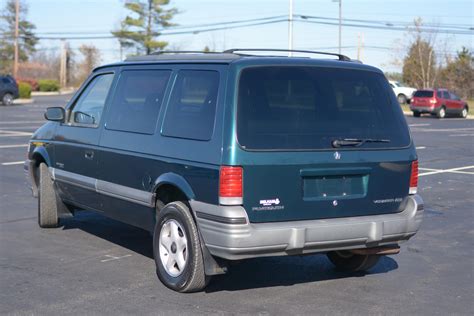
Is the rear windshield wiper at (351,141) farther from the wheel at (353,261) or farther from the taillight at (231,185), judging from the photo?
the wheel at (353,261)

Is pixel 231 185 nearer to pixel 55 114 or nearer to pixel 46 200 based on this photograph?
pixel 55 114

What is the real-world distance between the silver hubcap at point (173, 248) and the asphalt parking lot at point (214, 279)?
0.19 m

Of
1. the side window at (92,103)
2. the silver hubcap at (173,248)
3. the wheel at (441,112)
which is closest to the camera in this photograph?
the silver hubcap at (173,248)

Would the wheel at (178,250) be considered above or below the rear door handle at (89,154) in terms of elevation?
below

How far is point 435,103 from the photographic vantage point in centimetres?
4134

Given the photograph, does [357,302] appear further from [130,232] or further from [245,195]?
[130,232]

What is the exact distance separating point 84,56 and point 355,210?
84.4 m

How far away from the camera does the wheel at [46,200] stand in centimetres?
814

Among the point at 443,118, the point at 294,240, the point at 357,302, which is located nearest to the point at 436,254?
the point at 357,302

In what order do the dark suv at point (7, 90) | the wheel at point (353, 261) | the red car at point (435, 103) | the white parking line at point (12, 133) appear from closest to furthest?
1. the wheel at point (353, 261)
2. the white parking line at point (12, 133)
3. the red car at point (435, 103)
4. the dark suv at point (7, 90)

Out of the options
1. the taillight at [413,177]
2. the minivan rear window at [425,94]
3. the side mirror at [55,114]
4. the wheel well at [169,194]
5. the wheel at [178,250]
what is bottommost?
the wheel at [178,250]

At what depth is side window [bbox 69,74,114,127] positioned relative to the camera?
730 cm

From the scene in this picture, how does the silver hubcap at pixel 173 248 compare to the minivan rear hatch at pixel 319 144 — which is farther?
the silver hubcap at pixel 173 248

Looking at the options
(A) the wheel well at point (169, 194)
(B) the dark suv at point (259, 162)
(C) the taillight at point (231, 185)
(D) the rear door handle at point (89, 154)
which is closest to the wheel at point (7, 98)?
(D) the rear door handle at point (89, 154)
